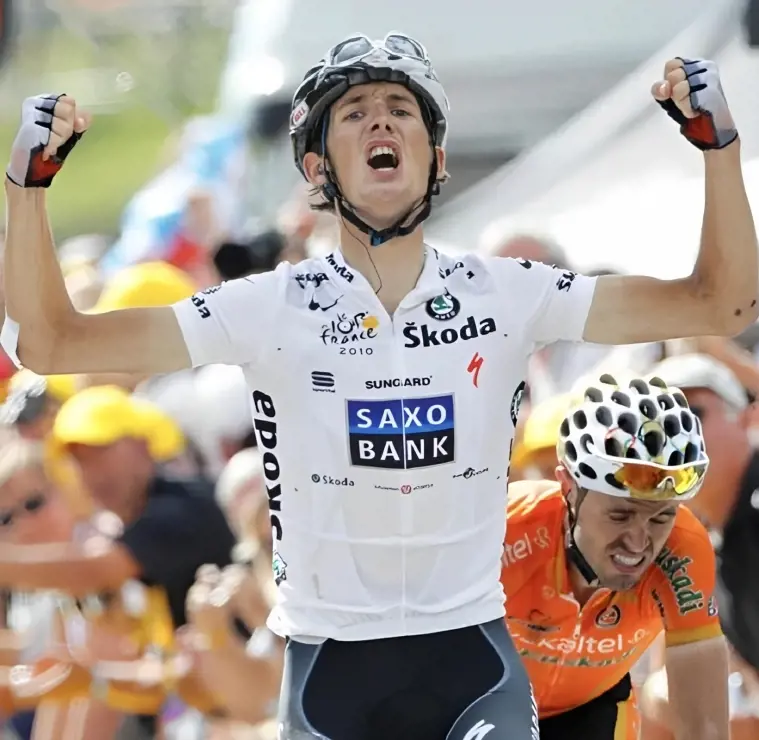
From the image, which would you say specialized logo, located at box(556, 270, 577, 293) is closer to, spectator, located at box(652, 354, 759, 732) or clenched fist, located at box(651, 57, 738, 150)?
clenched fist, located at box(651, 57, 738, 150)

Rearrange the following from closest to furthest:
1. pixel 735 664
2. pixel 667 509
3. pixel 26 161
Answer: pixel 26 161, pixel 667 509, pixel 735 664

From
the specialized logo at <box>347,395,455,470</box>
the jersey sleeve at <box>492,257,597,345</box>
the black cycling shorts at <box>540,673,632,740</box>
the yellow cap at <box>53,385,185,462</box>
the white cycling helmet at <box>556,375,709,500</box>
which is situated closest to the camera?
the specialized logo at <box>347,395,455,470</box>

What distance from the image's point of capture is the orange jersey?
11.0 ft

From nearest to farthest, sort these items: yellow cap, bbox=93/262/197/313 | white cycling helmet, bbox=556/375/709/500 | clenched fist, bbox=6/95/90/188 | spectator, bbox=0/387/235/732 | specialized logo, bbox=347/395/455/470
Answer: clenched fist, bbox=6/95/90/188 < specialized logo, bbox=347/395/455/470 < white cycling helmet, bbox=556/375/709/500 < spectator, bbox=0/387/235/732 < yellow cap, bbox=93/262/197/313

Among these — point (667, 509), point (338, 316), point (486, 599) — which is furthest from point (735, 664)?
point (338, 316)

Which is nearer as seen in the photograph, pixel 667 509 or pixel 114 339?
pixel 114 339

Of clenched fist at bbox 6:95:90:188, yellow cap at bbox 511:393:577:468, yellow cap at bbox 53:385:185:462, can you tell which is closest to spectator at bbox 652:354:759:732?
yellow cap at bbox 511:393:577:468

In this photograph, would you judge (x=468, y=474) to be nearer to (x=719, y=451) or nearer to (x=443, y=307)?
(x=443, y=307)

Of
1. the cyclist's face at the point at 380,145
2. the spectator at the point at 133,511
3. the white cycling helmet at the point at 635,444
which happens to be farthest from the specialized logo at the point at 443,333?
the spectator at the point at 133,511

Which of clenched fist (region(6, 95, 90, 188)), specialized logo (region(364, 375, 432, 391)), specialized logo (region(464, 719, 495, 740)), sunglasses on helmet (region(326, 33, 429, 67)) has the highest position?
sunglasses on helmet (region(326, 33, 429, 67))

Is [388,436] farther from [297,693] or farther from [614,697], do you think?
[614,697]

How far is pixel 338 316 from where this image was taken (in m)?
2.62

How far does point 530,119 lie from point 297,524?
3812mm

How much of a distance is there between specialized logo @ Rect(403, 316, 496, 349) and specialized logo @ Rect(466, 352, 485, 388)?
0.13ft
